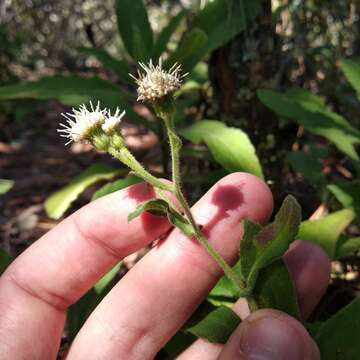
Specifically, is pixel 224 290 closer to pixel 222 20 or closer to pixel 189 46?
pixel 189 46

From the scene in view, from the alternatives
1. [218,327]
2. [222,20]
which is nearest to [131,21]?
[222,20]

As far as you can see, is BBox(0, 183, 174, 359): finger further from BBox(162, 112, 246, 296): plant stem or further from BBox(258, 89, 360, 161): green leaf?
BBox(258, 89, 360, 161): green leaf

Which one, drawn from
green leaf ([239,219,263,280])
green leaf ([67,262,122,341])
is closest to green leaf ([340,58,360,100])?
green leaf ([239,219,263,280])

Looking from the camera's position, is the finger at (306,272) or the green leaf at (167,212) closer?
the green leaf at (167,212)

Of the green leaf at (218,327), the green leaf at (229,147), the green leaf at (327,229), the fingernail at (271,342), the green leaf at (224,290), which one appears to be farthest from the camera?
the green leaf at (229,147)

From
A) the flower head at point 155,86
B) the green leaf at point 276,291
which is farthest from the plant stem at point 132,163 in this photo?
the green leaf at point 276,291

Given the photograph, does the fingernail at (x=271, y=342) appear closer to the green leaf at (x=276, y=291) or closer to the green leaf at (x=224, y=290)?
the green leaf at (x=276, y=291)

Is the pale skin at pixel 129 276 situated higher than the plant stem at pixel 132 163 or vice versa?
Answer: the plant stem at pixel 132 163
